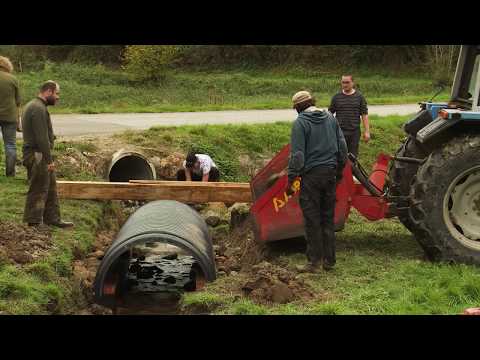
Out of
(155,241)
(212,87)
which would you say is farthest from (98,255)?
(212,87)

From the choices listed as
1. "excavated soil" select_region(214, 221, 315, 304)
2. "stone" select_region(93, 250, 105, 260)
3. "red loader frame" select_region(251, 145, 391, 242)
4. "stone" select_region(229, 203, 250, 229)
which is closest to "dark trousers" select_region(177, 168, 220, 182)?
"stone" select_region(229, 203, 250, 229)

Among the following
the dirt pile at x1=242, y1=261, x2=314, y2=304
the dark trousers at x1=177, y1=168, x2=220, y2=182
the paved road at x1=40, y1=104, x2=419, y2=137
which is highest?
the paved road at x1=40, y1=104, x2=419, y2=137

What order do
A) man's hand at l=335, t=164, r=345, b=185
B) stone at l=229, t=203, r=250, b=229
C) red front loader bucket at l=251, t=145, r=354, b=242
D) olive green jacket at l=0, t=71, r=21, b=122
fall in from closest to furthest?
man's hand at l=335, t=164, r=345, b=185, red front loader bucket at l=251, t=145, r=354, b=242, stone at l=229, t=203, r=250, b=229, olive green jacket at l=0, t=71, r=21, b=122

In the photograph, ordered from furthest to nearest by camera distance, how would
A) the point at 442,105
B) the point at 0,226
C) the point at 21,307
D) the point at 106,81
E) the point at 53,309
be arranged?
the point at 106,81
the point at 442,105
the point at 0,226
the point at 53,309
the point at 21,307

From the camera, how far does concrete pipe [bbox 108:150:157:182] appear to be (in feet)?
36.1

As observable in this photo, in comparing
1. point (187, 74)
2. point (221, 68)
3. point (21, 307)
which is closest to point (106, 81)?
point (187, 74)

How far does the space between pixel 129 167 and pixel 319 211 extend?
5.43 meters

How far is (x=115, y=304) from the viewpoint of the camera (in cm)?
716

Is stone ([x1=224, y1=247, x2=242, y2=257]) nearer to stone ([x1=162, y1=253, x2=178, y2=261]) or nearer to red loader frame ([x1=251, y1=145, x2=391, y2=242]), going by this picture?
stone ([x1=162, y1=253, x2=178, y2=261])

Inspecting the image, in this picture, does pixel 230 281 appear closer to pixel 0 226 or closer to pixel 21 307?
pixel 21 307

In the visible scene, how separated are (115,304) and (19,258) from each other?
1.08m

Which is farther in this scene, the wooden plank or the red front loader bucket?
the wooden plank

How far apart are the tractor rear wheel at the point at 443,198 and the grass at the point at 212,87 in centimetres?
1310

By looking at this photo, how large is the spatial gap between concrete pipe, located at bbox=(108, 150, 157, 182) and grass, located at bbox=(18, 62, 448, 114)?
28.2ft
